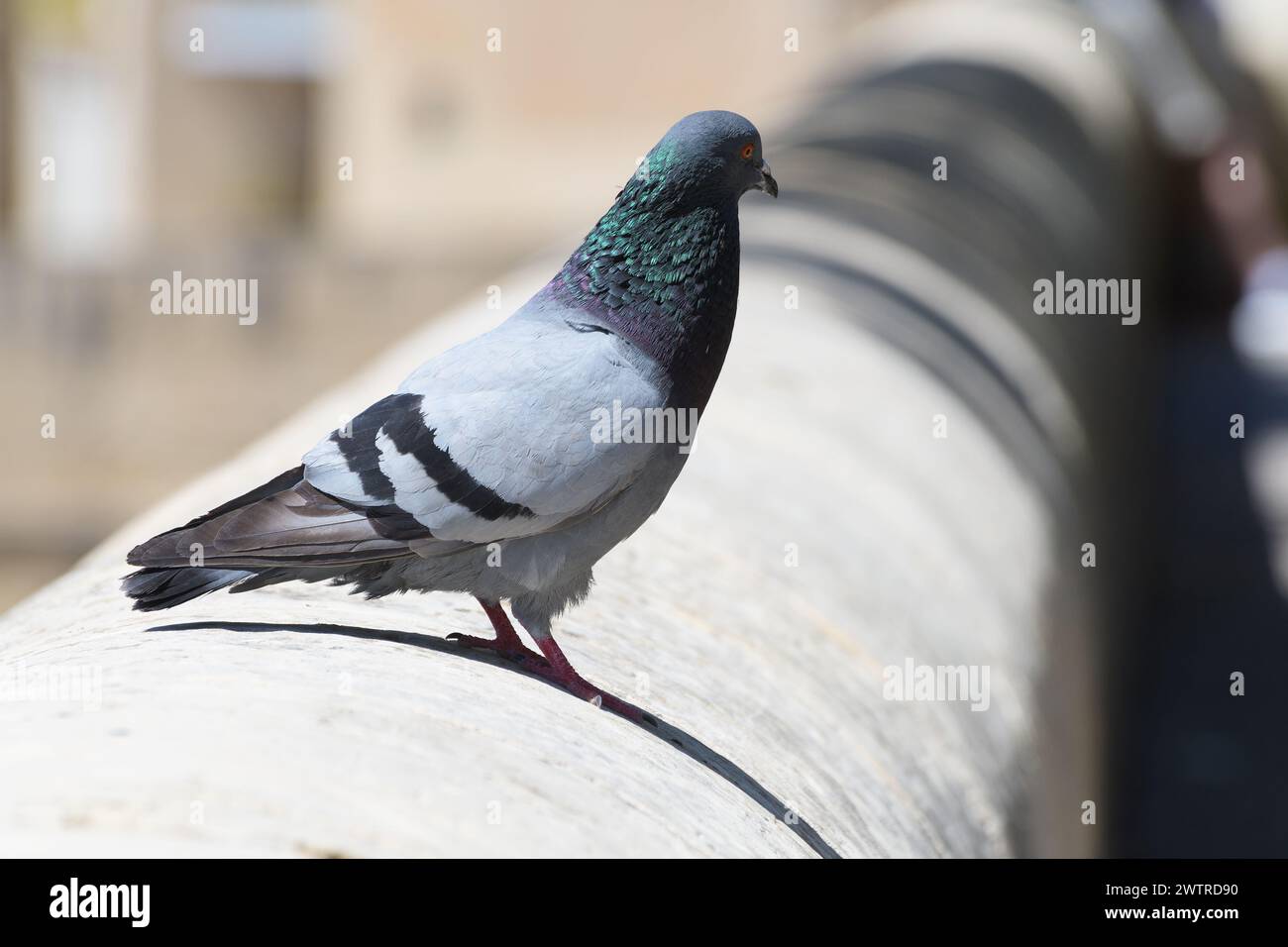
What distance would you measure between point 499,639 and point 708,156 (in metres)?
0.85

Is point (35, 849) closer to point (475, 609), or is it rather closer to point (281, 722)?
point (281, 722)

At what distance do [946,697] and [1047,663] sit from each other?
3.88 feet

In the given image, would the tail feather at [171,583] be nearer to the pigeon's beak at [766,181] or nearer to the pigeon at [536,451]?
the pigeon at [536,451]

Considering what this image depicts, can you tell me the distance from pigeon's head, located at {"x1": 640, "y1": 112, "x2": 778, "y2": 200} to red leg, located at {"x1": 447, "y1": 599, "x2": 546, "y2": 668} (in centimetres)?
75

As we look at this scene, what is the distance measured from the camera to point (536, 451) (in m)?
2.67

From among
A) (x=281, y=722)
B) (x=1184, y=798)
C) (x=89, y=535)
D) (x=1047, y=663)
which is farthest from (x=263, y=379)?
(x=281, y=722)

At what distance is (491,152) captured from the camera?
23312 mm

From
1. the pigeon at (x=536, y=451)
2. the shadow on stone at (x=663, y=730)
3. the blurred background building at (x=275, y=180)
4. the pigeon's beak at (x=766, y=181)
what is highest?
the blurred background building at (x=275, y=180)

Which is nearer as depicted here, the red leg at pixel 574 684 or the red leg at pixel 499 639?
the red leg at pixel 574 684

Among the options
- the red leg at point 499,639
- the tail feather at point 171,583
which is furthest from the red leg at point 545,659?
the tail feather at point 171,583

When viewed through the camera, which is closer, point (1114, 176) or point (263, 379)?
point (1114, 176)

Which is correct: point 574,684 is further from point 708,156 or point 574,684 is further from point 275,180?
point 275,180

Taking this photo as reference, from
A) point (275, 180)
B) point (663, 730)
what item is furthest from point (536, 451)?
point (275, 180)

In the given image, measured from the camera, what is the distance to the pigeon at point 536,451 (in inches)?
104
